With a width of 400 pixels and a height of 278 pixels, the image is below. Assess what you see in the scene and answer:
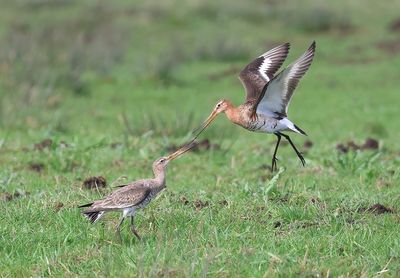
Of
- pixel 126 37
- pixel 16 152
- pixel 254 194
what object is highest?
pixel 254 194

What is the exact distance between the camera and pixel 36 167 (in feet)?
33.7

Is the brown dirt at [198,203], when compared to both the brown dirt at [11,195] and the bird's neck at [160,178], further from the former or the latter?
the brown dirt at [11,195]

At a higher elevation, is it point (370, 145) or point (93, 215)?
point (93, 215)

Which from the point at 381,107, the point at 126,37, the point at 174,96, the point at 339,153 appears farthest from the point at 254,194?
the point at 126,37

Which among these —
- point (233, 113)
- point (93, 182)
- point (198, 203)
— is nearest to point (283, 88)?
point (233, 113)

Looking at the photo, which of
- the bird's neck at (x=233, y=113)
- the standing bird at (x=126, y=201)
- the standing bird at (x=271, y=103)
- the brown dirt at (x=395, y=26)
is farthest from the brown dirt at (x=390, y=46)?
the standing bird at (x=126, y=201)

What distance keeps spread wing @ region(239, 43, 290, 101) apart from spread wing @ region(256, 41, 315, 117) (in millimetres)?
526

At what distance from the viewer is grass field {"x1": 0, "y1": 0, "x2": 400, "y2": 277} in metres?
6.23

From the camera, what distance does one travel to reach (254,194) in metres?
7.99

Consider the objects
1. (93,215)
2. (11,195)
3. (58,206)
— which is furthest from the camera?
(11,195)

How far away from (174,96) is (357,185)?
1153 centimetres

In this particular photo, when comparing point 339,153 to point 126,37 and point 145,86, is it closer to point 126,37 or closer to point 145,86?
point 145,86

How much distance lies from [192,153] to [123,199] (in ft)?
16.5

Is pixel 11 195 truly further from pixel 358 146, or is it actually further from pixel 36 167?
pixel 358 146
